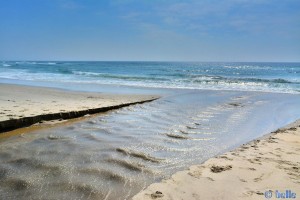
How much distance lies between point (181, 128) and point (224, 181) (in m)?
3.64

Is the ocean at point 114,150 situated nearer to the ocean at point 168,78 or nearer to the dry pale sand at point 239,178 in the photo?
the dry pale sand at point 239,178

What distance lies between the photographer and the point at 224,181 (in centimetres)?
397

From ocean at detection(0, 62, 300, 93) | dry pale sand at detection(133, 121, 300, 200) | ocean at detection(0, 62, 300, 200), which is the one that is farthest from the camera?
ocean at detection(0, 62, 300, 93)

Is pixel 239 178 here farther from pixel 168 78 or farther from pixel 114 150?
pixel 168 78

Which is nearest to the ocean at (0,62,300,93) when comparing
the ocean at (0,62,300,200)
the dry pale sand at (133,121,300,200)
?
the ocean at (0,62,300,200)

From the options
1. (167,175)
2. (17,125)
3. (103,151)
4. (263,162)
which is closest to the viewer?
(167,175)

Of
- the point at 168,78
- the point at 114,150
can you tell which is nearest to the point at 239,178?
the point at 114,150

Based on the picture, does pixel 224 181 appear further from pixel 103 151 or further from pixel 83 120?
pixel 83 120

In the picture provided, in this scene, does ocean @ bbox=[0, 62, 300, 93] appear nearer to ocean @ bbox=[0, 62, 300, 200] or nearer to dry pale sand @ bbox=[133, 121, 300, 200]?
ocean @ bbox=[0, 62, 300, 200]

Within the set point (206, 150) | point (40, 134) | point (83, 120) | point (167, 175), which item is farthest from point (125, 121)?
point (167, 175)

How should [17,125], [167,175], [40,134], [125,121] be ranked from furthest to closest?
[125,121] → [17,125] → [40,134] → [167,175]

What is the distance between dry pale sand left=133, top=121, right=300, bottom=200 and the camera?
357 cm

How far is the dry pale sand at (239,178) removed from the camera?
3.57m

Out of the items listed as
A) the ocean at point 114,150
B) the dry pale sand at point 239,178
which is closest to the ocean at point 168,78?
the ocean at point 114,150
